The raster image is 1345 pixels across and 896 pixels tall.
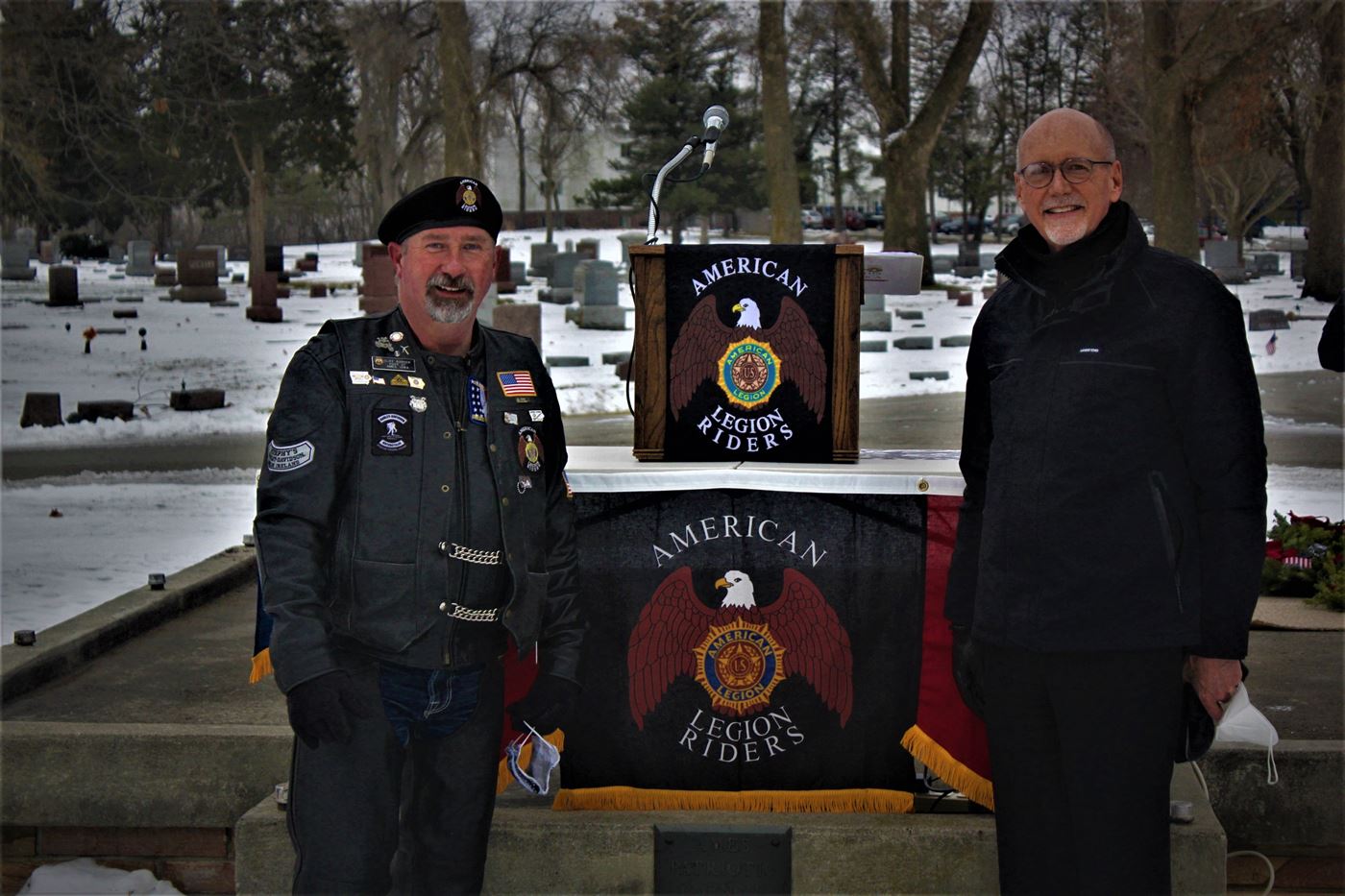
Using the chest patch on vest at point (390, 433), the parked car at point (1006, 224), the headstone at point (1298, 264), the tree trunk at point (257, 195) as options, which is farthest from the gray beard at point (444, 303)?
the parked car at point (1006, 224)

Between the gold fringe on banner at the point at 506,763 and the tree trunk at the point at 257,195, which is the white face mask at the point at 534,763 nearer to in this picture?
the gold fringe on banner at the point at 506,763

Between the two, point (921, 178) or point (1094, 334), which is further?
point (921, 178)

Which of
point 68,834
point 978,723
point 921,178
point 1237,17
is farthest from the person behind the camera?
point 921,178

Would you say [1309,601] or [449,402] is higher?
[449,402]

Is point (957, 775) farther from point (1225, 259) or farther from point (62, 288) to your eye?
point (1225, 259)

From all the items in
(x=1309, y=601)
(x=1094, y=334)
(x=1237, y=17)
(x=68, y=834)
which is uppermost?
(x=1237, y=17)

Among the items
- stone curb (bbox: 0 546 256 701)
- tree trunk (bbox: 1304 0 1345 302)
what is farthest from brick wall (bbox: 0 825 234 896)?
tree trunk (bbox: 1304 0 1345 302)

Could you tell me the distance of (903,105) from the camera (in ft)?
102

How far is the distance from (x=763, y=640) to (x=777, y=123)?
23637 mm

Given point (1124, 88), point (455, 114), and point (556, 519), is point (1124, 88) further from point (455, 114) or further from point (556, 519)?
point (556, 519)

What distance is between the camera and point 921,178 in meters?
29.6

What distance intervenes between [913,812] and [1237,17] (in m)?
21.8

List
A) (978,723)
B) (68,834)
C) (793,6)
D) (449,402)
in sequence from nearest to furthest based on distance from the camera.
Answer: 1. (449,402)
2. (978,723)
3. (68,834)
4. (793,6)

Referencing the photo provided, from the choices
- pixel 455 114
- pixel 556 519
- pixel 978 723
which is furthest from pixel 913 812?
pixel 455 114
